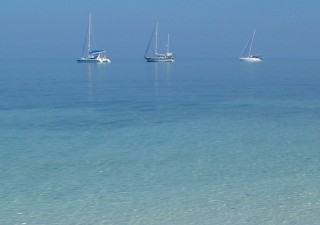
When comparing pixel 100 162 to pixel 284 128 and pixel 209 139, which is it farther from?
pixel 284 128

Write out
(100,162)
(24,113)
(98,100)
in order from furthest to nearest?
(98,100) < (24,113) < (100,162)

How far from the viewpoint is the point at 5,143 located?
746 inches

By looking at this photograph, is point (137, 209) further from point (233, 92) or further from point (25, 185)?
point (233, 92)

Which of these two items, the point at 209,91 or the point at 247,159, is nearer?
the point at 247,159

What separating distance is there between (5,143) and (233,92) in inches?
980

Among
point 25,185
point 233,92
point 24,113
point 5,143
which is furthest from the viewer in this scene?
point 233,92

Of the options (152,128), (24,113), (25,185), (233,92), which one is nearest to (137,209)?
(25,185)

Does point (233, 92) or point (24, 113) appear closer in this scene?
point (24, 113)

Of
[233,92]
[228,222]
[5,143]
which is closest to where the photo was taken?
[228,222]

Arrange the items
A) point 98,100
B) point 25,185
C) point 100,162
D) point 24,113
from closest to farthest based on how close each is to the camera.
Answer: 1. point 25,185
2. point 100,162
3. point 24,113
4. point 98,100

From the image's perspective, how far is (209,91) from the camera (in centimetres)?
4244

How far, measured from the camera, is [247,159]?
1636 centimetres

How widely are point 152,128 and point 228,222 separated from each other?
12.1 meters

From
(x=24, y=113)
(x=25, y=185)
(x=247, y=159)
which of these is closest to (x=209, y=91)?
(x=24, y=113)
